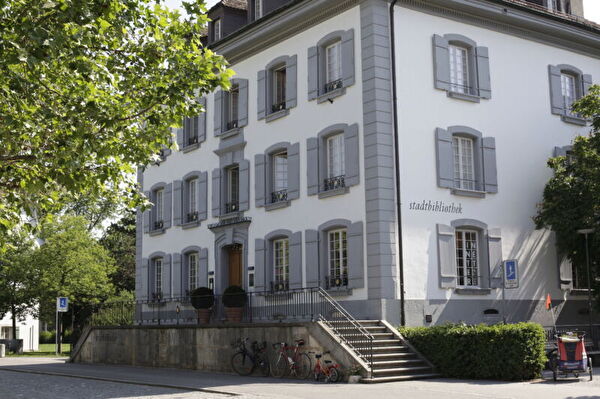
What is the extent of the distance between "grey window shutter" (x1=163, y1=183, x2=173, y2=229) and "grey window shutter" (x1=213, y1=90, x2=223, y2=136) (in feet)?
12.1

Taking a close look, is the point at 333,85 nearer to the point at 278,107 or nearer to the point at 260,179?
the point at 278,107

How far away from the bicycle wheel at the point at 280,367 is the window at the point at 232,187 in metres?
8.05

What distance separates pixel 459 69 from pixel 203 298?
1042cm

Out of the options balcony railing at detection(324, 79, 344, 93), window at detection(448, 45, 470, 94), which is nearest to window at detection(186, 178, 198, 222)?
balcony railing at detection(324, 79, 344, 93)

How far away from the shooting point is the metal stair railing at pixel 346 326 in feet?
61.1

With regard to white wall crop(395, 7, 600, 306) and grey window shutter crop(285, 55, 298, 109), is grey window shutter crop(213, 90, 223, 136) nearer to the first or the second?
grey window shutter crop(285, 55, 298, 109)

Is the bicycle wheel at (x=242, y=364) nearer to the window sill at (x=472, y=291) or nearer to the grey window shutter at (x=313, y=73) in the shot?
the window sill at (x=472, y=291)

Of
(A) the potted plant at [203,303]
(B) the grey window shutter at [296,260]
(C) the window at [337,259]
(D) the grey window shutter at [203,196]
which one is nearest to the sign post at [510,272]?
(C) the window at [337,259]

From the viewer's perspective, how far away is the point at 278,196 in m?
24.8

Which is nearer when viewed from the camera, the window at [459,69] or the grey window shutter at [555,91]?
the window at [459,69]

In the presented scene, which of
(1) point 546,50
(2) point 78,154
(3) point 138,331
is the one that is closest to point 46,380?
(3) point 138,331

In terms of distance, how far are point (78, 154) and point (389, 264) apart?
994cm

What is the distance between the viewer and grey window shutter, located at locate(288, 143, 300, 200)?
23781 millimetres

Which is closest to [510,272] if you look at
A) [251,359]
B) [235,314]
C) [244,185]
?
[251,359]
